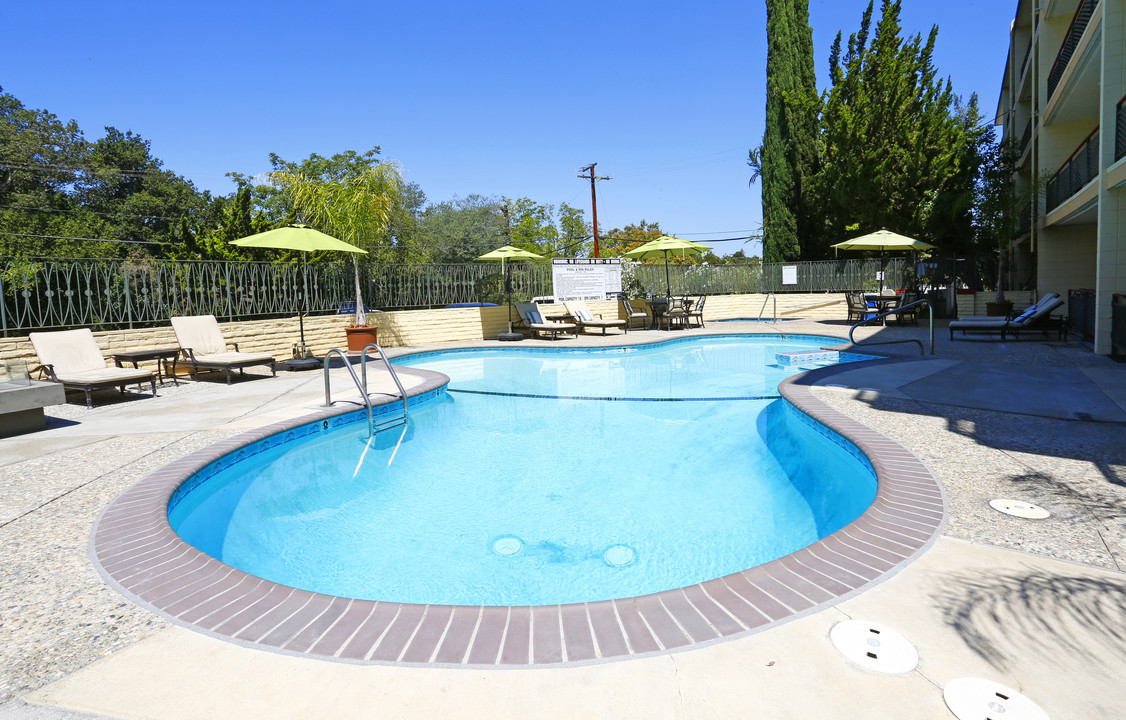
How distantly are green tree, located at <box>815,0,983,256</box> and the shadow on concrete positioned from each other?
20.8 meters

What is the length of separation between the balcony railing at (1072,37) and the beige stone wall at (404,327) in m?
8.18

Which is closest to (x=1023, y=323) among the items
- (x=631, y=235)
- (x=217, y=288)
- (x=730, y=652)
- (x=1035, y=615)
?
(x=1035, y=615)

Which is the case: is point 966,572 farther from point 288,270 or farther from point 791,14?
point 791,14

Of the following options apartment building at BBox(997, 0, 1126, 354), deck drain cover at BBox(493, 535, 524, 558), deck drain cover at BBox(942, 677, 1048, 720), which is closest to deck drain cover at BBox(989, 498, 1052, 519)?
deck drain cover at BBox(942, 677, 1048, 720)

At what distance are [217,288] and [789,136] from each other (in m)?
22.6

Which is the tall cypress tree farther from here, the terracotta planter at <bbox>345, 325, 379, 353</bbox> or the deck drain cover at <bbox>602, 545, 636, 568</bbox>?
the deck drain cover at <bbox>602, 545, 636, 568</bbox>

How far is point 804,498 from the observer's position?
4.87 meters

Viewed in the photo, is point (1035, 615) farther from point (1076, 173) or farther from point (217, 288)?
point (1076, 173)

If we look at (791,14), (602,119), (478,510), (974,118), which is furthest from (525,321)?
(974,118)

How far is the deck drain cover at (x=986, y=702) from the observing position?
5.65ft

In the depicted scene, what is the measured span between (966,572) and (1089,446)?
9.84 feet

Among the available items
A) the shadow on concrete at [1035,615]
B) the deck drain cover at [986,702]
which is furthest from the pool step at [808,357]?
the deck drain cover at [986,702]

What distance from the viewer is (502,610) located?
2473 millimetres

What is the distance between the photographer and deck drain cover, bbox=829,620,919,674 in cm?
198
